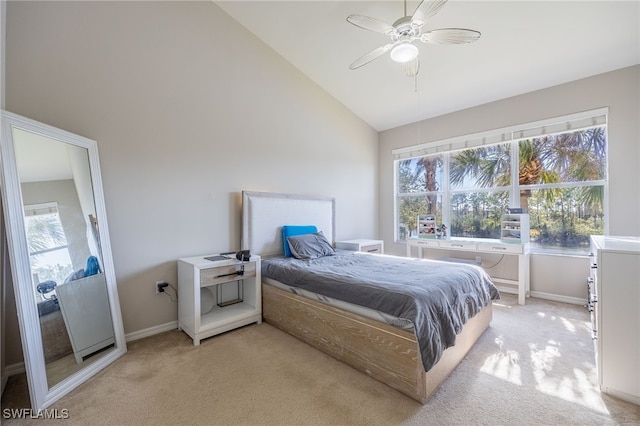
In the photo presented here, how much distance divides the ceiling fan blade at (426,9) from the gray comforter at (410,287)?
1.99 m

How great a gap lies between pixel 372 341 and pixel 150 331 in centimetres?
213

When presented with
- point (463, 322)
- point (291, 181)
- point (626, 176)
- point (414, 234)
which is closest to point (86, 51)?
point (291, 181)

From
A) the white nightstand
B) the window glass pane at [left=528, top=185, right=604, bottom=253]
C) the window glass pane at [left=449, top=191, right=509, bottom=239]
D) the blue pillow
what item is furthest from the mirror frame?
the window glass pane at [left=528, top=185, right=604, bottom=253]

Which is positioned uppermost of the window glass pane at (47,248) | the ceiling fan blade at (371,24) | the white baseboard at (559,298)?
the ceiling fan blade at (371,24)

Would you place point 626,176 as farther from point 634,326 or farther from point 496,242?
point 634,326

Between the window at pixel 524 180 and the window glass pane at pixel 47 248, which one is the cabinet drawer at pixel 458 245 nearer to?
the window at pixel 524 180

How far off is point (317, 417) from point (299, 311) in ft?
3.12

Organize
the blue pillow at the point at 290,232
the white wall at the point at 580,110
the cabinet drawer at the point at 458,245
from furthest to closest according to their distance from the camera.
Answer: the cabinet drawer at the point at 458,245, the blue pillow at the point at 290,232, the white wall at the point at 580,110

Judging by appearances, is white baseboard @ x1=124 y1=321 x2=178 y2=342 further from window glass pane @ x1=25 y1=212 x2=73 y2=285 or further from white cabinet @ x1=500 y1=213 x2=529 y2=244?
white cabinet @ x1=500 y1=213 x2=529 y2=244

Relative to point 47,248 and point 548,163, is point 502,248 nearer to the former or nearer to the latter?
point 548,163

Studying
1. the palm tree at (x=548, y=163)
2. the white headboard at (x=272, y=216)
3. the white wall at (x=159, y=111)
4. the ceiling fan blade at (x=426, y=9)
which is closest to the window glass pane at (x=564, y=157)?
the palm tree at (x=548, y=163)

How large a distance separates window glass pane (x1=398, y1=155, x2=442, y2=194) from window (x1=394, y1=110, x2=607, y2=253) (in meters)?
0.02

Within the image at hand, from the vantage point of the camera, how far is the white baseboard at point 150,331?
2.43 m

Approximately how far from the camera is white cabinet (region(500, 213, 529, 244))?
354cm
